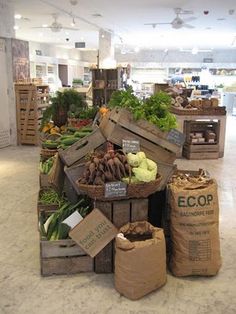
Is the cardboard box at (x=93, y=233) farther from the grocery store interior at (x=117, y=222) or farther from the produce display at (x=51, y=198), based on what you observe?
the produce display at (x=51, y=198)

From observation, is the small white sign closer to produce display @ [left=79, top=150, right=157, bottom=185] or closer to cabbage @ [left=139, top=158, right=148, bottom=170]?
produce display @ [left=79, top=150, right=157, bottom=185]

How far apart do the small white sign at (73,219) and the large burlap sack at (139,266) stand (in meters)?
0.45

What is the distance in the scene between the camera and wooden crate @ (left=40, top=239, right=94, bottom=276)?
8.94 ft

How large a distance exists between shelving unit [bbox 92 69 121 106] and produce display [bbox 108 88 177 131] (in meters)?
5.68

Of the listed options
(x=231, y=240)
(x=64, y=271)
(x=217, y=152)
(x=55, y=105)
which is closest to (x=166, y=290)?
(x=64, y=271)

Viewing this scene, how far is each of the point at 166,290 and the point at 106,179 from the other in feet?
3.03

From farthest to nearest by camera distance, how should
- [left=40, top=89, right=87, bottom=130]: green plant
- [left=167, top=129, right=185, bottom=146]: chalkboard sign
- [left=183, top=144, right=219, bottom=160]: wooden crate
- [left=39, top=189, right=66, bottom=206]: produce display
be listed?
1. [left=183, top=144, right=219, bottom=160]: wooden crate
2. [left=40, top=89, right=87, bottom=130]: green plant
3. [left=39, top=189, right=66, bottom=206]: produce display
4. [left=167, top=129, right=185, bottom=146]: chalkboard sign

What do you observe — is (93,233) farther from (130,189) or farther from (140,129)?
(140,129)

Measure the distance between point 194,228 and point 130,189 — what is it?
0.56m

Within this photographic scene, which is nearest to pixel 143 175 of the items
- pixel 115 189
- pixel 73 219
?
pixel 115 189

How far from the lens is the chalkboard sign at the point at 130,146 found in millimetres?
2877

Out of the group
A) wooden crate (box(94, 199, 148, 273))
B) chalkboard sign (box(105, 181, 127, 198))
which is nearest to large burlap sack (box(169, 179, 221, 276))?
→ wooden crate (box(94, 199, 148, 273))

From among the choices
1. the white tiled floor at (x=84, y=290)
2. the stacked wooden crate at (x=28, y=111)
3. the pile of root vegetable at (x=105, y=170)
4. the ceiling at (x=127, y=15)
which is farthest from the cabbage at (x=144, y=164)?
the ceiling at (x=127, y=15)

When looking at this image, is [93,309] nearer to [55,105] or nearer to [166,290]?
[166,290]
